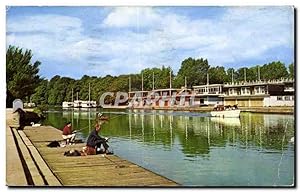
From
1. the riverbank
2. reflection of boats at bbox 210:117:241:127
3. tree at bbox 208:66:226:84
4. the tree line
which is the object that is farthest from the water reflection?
tree at bbox 208:66:226:84

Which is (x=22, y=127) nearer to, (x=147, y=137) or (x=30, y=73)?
(x=30, y=73)

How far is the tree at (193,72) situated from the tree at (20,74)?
153 centimetres

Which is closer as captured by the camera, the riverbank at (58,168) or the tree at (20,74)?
the riverbank at (58,168)

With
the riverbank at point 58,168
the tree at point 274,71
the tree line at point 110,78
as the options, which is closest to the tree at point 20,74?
the tree line at point 110,78

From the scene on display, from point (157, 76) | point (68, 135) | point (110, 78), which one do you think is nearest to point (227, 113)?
point (157, 76)

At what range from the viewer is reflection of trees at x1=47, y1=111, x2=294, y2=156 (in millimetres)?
5777

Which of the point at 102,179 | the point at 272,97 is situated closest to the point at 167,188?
the point at 102,179

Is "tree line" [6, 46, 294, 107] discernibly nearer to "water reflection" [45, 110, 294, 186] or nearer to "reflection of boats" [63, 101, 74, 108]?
"reflection of boats" [63, 101, 74, 108]

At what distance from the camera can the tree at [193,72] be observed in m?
5.75

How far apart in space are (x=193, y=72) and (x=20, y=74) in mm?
1849

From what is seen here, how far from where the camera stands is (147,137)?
19.4 ft

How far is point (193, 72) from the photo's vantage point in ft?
18.9

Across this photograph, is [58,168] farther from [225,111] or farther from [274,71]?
[274,71]

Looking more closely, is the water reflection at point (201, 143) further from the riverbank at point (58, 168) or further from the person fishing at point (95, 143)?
the riverbank at point (58, 168)
